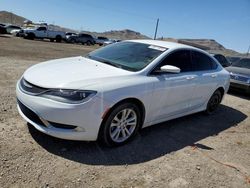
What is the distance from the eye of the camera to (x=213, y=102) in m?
6.55

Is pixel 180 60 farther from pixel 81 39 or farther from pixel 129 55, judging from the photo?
pixel 81 39

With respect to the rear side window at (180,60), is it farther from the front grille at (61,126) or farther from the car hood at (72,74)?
the front grille at (61,126)

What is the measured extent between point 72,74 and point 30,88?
617 millimetres

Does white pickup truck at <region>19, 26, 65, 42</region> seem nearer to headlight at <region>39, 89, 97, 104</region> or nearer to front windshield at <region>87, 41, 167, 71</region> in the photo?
front windshield at <region>87, 41, 167, 71</region>

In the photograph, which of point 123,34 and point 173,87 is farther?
point 123,34

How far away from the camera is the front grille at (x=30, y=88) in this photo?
3629 mm

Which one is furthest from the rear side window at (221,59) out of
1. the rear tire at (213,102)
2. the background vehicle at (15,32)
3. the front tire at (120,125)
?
the background vehicle at (15,32)

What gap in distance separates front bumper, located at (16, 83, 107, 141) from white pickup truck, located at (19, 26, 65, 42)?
31675 millimetres

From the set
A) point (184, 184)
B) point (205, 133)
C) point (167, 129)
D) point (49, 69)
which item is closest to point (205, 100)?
point (205, 133)

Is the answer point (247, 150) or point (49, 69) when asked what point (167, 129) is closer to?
point (247, 150)

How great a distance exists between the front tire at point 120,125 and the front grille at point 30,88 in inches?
38.8

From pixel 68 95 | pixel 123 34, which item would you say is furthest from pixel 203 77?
pixel 123 34

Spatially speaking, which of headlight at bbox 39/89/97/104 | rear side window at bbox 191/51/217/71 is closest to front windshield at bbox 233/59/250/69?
rear side window at bbox 191/51/217/71

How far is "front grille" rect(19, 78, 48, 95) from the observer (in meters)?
3.63
